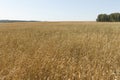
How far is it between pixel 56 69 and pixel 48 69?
13 cm

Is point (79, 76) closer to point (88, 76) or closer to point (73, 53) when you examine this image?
point (88, 76)

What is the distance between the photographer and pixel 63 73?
2.56 meters

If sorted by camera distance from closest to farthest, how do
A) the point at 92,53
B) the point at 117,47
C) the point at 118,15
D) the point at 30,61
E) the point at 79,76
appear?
the point at 79,76
the point at 30,61
the point at 92,53
the point at 117,47
the point at 118,15

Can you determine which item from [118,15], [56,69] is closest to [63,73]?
[56,69]

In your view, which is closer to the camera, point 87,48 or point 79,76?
point 79,76

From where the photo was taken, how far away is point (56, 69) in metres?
2.63

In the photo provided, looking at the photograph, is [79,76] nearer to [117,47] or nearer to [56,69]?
[56,69]

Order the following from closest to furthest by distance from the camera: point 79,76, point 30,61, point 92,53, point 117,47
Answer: point 79,76 < point 30,61 < point 92,53 < point 117,47

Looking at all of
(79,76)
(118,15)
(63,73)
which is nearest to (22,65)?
(63,73)

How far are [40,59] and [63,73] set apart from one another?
1.68 feet

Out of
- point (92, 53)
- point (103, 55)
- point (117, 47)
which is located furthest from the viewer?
point (117, 47)

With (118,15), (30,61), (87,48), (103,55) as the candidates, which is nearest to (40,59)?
(30,61)

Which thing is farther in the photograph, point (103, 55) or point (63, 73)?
point (103, 55)

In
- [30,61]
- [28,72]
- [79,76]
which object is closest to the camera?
[79,76]
